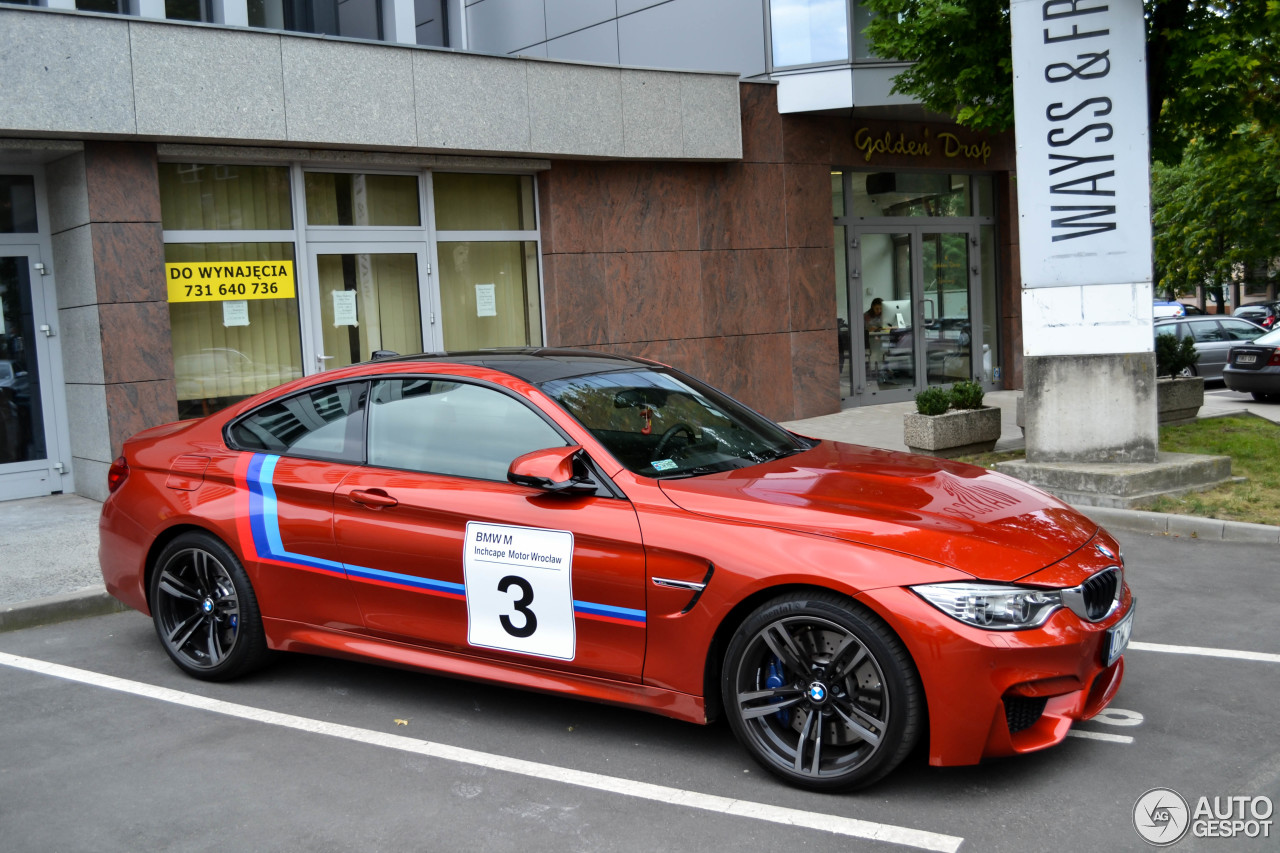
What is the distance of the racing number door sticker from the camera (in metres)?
4.48

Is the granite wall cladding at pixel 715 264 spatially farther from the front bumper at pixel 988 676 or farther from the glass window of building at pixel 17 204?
the front bumper at pixel 988 676

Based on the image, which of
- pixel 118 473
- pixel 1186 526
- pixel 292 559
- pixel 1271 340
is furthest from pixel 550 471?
pixel 1271 340

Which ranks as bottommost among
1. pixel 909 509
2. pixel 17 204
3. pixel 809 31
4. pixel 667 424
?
pixel 909 509

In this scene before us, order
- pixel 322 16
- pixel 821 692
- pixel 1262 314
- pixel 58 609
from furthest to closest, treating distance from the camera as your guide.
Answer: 1. pixel 1262 314
2. pixel 322 16
3. pixel 58 609
4. pixel 821 692

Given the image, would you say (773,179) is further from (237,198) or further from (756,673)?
(756,673)

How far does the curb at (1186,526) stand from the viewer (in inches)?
319

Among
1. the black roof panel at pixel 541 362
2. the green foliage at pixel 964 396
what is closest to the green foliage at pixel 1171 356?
the green foliage at pixel 964 396

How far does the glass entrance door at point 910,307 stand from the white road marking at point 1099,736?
12.5 metres

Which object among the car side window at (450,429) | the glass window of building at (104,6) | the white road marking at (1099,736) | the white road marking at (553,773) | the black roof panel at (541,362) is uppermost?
the glass window of building at (104,6)

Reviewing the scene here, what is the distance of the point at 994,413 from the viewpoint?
38.7 feet

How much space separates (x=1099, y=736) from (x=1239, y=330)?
71.4ft

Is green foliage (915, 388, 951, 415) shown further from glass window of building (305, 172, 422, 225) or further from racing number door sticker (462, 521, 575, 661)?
racing number door sticker (462, 521, 575, 661)

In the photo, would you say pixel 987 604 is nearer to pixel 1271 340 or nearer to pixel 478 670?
pixel 478 670

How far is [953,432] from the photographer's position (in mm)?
11359
